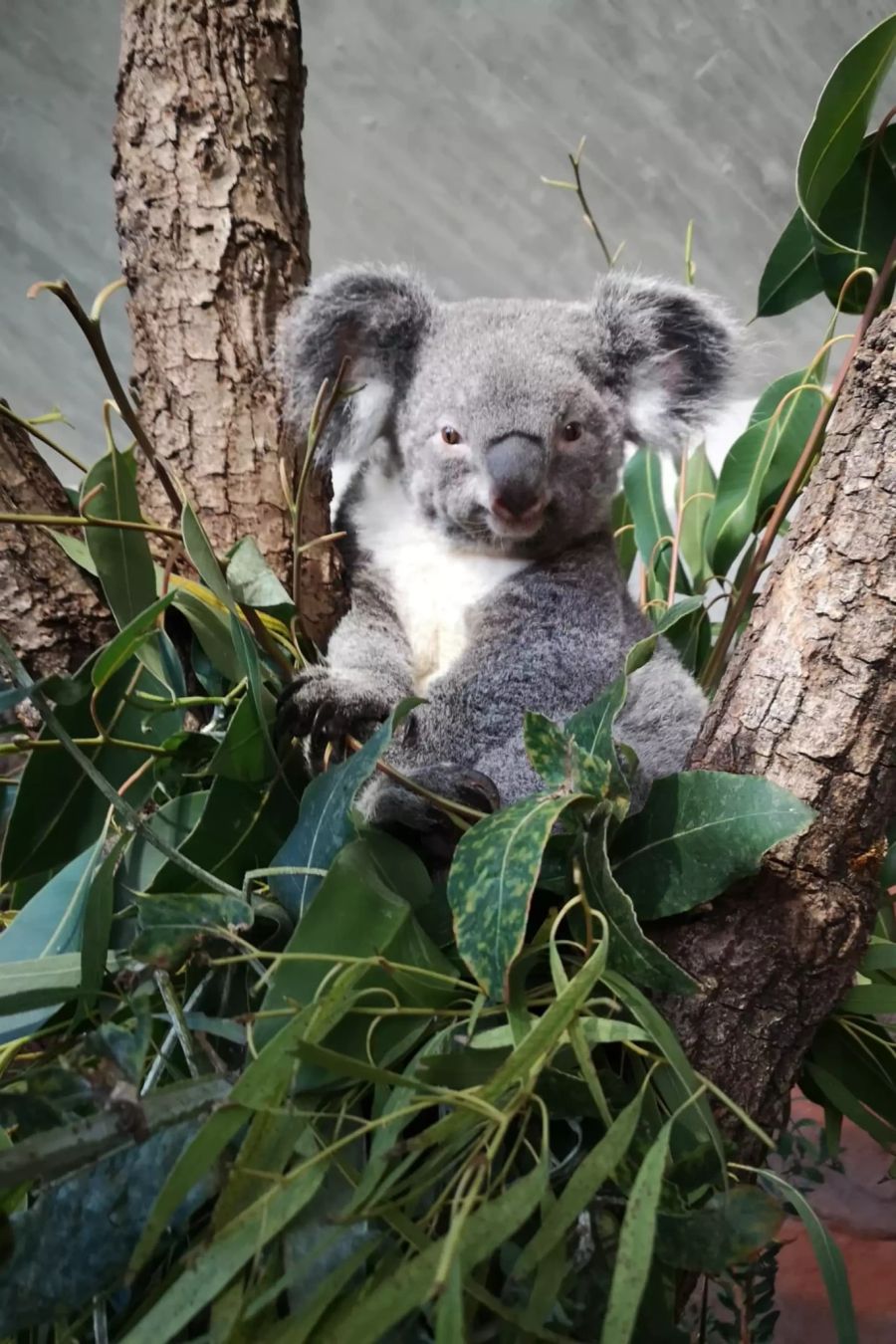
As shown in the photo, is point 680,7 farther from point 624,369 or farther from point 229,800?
point 229,800

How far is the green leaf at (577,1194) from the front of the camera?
64cm

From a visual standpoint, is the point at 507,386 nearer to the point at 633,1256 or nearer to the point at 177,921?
the point at 177,921

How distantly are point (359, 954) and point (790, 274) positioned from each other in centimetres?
122

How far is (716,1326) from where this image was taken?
1122 mm

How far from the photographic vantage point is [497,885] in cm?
79

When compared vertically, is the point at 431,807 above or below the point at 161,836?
above

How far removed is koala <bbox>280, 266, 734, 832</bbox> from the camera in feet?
4.57

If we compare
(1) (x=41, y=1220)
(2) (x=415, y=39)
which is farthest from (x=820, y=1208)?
(2) (x=415, y=39)

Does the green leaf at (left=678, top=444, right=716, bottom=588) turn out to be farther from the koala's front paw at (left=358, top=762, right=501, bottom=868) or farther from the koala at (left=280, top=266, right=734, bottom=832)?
the koala's front paw at (left=358, top=762, right=501, bottom=868)

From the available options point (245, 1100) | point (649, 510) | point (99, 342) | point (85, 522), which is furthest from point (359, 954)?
point (649, 510)

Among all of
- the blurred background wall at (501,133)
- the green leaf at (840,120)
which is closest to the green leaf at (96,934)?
the green leaf at (840,120)

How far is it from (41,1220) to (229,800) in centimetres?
46

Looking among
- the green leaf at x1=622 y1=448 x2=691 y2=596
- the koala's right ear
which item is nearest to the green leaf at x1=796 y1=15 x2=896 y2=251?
the koala's right ear

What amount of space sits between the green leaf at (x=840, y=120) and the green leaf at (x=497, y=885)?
36.9 inches
